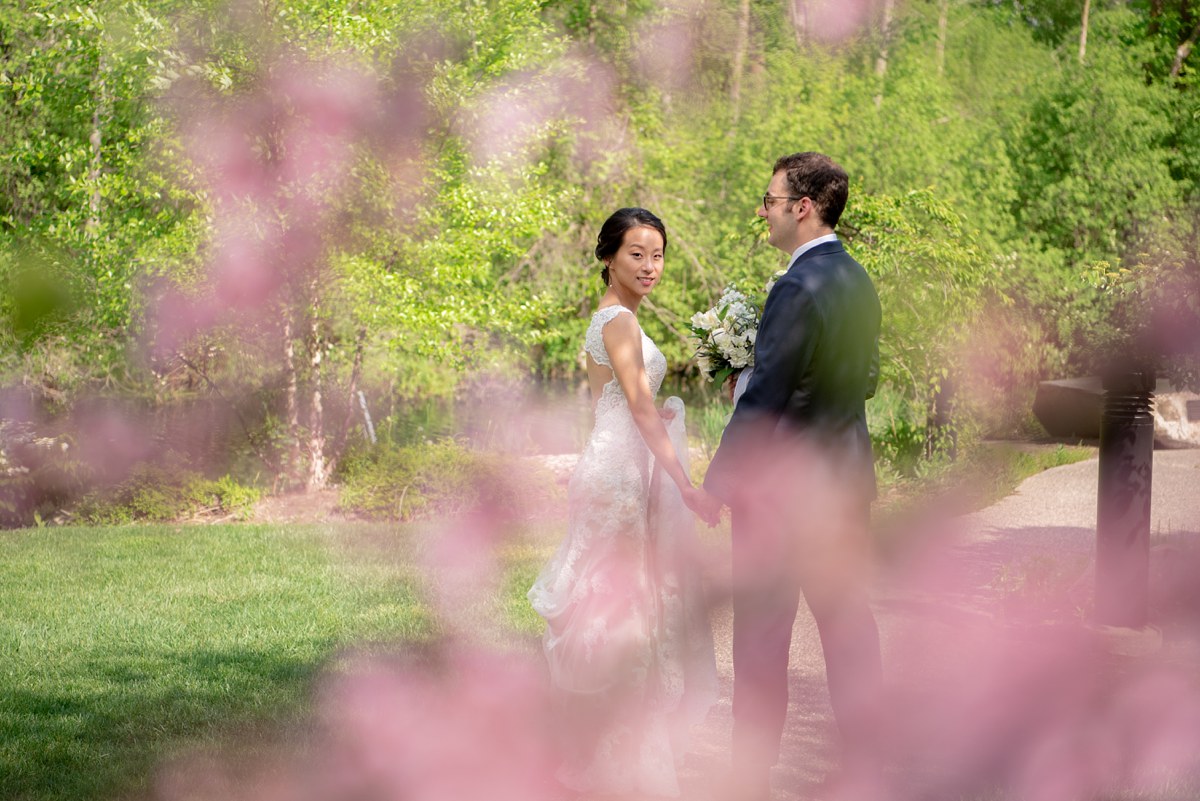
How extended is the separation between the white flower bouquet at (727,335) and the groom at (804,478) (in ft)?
1.64

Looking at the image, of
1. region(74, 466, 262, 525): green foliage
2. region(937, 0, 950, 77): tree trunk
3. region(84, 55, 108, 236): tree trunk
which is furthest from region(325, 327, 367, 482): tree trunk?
region(937, 0, 950, 77): tree trunk

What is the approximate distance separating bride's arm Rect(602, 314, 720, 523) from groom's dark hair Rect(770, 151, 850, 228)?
79 centimetres

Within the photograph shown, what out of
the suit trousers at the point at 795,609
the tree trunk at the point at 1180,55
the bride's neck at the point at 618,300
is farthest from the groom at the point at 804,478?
the tree trunk at the point at 1180,55

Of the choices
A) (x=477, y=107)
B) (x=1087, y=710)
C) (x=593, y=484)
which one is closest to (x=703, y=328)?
(x=593, y=484)

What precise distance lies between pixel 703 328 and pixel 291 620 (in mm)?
3703

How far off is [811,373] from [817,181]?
67 centimetres

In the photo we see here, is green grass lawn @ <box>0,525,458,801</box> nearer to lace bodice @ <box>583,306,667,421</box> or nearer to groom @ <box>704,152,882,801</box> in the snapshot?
lace bodice @ <box>583,306,667,421</box>

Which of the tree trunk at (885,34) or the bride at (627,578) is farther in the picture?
the tree trunk at (885,34)

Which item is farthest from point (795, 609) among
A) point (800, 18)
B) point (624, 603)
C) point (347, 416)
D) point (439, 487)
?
point (800, 18)

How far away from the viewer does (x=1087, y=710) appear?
5305mm

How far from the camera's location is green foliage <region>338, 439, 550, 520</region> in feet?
38.0

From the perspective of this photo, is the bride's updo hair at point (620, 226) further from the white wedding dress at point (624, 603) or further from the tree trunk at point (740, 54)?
the tree trunk at point (740, 54)

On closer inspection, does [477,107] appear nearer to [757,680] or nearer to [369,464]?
[369,464]

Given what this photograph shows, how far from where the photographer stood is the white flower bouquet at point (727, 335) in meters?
4.69
